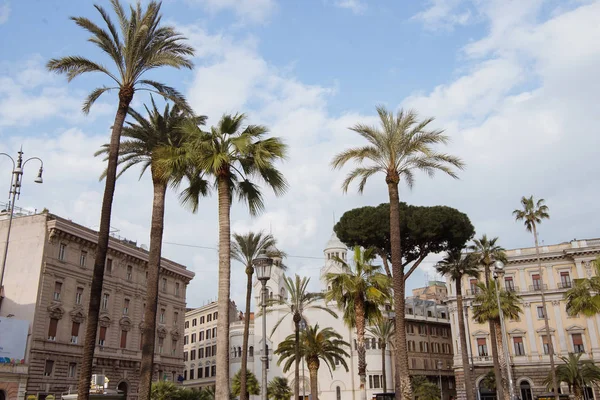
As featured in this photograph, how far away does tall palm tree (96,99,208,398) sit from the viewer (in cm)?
2330

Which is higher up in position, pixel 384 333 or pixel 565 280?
pixel 565 280

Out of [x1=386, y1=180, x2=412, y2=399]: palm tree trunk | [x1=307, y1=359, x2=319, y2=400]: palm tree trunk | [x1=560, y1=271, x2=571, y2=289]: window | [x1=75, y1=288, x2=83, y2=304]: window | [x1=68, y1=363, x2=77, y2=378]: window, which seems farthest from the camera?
[x1=560, y1=271, x2=571, y2=289]: window

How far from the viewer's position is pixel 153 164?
84.7 feet

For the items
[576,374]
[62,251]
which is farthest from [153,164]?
[576,374]

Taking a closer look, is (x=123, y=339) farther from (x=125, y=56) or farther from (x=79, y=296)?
(x=125, y=56)

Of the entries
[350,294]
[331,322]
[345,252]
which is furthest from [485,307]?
[345,252]

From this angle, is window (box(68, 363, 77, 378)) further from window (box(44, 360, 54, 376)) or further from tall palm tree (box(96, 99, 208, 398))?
tall palm tree (box(96, 99, 208, 398))

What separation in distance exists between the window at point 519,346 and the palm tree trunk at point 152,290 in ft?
184

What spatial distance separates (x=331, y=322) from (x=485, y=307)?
109 feet

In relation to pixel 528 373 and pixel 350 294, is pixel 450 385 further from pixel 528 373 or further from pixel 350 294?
pixel 350 294

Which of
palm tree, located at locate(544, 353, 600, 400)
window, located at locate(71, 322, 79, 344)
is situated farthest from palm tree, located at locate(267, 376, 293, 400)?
palm tree, located at locate(544, 353, 600, 400)

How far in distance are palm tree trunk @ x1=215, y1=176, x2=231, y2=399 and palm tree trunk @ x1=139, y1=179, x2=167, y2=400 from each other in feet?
13.4

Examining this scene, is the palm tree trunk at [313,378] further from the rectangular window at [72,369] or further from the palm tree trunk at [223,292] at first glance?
the palm tree trunk at [223,292]

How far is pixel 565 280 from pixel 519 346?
Answer: 9.82 meters
